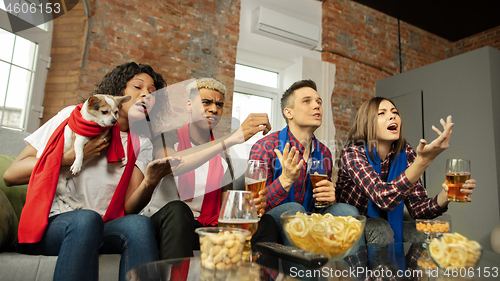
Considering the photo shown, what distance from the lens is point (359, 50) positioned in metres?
4.38

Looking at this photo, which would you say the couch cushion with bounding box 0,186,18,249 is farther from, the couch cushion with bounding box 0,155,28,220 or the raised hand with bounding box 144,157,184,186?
the raised hand with bounding box 144,157,184,186

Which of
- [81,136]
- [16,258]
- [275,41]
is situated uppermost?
[275,41]

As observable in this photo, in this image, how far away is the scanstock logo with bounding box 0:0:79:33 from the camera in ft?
8.70

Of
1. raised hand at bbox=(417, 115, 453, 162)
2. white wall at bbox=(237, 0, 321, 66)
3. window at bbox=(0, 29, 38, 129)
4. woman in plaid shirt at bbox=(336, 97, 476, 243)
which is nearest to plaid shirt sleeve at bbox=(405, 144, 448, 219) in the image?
woman in plaid shirt at bbox=(336, 97, 476, 243)

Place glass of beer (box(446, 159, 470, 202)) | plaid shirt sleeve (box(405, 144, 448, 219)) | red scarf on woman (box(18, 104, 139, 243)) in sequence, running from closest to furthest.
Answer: red scarf on woman (box(18, 104, 139, 243))
glass of beer (box(446, 159, 470, 202))
plaid shirt sleeve (box(405, 144, 448, 219))

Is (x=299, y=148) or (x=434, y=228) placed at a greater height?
(x=299, y=148)

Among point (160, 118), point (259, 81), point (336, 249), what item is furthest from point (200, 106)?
point (259, 81)

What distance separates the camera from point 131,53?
3.05m

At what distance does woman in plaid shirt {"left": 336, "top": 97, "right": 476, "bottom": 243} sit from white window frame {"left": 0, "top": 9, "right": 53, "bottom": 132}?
8.68 ft

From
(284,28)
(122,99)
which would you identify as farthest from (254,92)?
(122,99)

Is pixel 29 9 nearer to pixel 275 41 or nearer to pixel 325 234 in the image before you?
pixel 275 41

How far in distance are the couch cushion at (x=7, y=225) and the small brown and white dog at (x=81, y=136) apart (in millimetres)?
171

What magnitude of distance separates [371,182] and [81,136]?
1400 mm

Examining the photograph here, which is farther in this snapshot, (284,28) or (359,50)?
(359,50)
